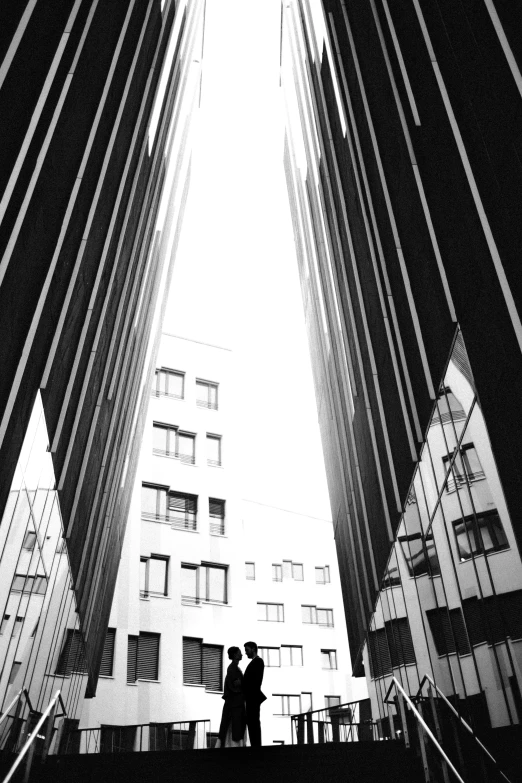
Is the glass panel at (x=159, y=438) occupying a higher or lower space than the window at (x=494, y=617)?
higher

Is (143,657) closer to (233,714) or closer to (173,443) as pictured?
(173,443)

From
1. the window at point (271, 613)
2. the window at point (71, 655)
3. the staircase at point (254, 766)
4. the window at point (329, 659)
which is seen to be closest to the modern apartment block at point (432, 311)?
the staircase at point (254, 766)

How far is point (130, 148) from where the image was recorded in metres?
16.7

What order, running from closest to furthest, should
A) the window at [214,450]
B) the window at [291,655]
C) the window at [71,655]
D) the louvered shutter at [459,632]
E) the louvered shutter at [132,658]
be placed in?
the louvered shutter at [459,632] < the window at [71,655] < the louvered shutter at [132,658] < the window at [214,450] < the window at [291,655]

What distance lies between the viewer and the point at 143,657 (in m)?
35.7

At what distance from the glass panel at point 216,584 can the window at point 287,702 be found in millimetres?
13197

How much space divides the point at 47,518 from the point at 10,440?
4.37 meters

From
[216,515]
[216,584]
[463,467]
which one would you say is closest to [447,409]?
[463,467]

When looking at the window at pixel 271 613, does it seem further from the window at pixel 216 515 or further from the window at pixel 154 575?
the window at pixel 154 575

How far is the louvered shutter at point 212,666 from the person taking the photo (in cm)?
3697

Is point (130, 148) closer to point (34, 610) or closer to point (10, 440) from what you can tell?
point (10, 440)

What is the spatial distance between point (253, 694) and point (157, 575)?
91.3 feet

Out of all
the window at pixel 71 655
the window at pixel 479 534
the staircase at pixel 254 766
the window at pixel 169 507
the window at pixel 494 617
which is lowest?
the staircase at pixel 254 766

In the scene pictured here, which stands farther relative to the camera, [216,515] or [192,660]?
[216,515]
